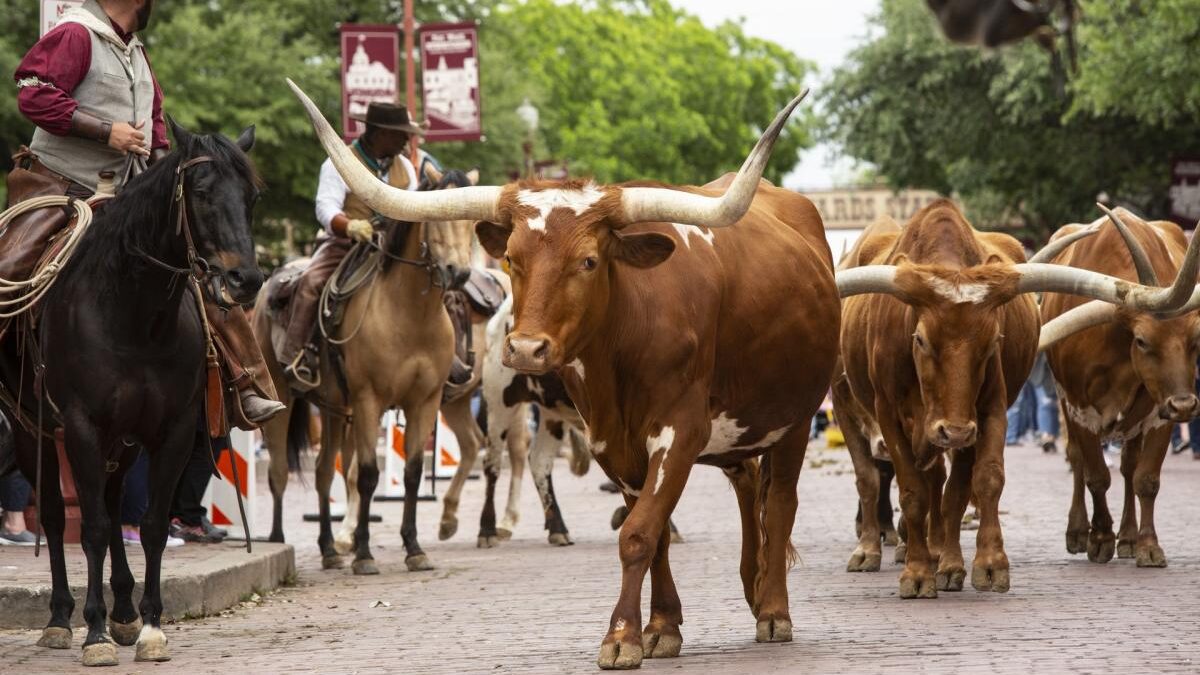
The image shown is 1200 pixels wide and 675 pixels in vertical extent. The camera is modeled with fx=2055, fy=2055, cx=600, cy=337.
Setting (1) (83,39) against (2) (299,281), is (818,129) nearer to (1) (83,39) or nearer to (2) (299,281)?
(2) (299,281)

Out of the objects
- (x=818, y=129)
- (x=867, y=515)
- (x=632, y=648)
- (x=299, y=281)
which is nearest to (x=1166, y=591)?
(x=867, y=515)

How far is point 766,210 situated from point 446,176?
4.56 meters

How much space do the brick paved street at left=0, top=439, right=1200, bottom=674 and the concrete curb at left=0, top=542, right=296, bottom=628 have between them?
6.2 inches

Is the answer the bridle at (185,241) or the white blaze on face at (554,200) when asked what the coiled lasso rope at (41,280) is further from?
the white blaze on face at (554,200)

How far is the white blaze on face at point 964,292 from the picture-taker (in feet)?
34.9

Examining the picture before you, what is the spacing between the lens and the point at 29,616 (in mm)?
10234

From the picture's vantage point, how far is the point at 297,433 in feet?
53.0

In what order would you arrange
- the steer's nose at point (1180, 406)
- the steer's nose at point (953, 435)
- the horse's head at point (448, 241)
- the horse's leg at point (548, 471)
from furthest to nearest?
the horse's leg at point (548, 471)
the horse's head at point (448, 241)
the steer's nose at point (1180, 406)
the steer's nose at point (953, 435)

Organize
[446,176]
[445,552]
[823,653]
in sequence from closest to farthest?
1. [823,653]
2. [446,176]
3. [445,552]

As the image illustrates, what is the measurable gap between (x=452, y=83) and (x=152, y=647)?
18.5m

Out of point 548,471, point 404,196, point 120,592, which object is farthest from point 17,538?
point 404,196

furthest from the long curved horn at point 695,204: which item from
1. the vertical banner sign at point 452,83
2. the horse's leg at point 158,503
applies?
the vertical banner sign at point 452,83

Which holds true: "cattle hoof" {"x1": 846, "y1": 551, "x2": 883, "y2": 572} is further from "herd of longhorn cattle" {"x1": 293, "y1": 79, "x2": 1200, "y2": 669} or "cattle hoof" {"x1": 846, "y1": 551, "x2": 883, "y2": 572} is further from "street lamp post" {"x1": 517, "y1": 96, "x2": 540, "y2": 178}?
"street lamp post" {"x1": 517, "y1": 96, "x2": 540, "y2": 178}

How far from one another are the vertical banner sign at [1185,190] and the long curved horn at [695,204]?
2505cm
